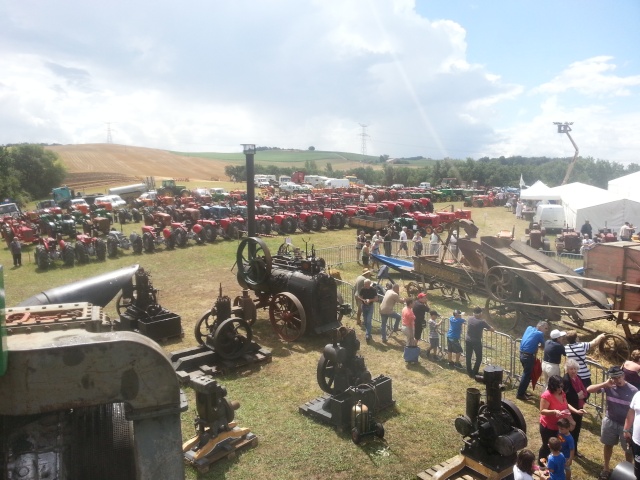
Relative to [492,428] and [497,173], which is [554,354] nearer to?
[492,428]

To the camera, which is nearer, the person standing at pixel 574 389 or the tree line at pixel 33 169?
the person standing at pixel 574 389

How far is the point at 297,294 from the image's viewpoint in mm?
9781

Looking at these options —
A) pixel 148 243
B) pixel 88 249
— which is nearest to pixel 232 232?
pixel 148 243

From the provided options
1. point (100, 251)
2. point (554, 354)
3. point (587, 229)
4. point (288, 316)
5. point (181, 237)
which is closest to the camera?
point (554, 354)

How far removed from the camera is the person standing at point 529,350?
6906 millimetres

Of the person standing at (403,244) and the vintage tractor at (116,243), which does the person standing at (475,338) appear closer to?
the person standing at (403,244)

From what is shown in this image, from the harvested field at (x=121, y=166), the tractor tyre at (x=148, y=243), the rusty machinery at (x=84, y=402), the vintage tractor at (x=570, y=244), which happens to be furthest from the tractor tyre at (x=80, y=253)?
the harvested field at (x=121, y=166)

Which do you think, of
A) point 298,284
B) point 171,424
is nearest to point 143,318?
point 298,284

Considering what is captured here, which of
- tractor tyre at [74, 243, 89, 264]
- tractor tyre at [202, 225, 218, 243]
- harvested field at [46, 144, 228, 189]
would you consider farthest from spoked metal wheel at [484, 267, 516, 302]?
harvested field at [46, 144, 228, 189]

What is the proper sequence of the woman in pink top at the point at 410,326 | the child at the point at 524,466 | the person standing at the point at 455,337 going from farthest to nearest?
the woman in pink top at the point at 410,326 < the person standing at the point at 455,337 < the child at the point at 524,466

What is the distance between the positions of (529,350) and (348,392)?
270 centimetres

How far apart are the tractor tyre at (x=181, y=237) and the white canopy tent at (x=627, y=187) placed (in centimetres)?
1931

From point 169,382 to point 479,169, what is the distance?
59995mm

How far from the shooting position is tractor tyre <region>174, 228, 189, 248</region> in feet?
63.7
